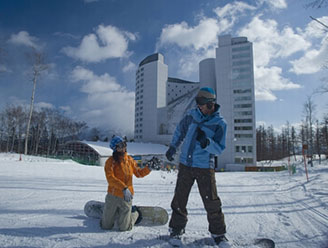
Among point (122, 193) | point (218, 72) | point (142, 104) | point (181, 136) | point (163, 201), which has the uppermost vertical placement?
point (218, 72)

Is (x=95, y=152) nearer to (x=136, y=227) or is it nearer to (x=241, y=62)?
(x=136, y=227)

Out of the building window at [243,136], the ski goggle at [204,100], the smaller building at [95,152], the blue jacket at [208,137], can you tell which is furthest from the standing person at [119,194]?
the building window at [243,136]

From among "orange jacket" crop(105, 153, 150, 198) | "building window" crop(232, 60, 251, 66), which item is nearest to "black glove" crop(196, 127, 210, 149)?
"orange jacket" crop(105, 153, 150, 198)

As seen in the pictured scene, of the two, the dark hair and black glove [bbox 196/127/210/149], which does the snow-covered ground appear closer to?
the dark hair

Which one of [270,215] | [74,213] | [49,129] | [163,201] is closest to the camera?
[74,213]

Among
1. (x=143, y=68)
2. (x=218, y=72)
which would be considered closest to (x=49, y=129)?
(x=143, y=68)

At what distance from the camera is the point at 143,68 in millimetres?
60906

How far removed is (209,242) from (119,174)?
140cm

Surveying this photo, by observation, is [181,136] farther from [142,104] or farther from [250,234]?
[142,104]

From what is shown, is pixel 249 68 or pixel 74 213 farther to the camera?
pixel 249 68

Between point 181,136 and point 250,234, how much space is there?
1.67 metres

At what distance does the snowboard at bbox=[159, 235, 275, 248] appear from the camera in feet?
6.48

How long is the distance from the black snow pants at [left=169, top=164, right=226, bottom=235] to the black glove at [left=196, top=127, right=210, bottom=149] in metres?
0.35

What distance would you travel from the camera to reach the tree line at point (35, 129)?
31.1 m
